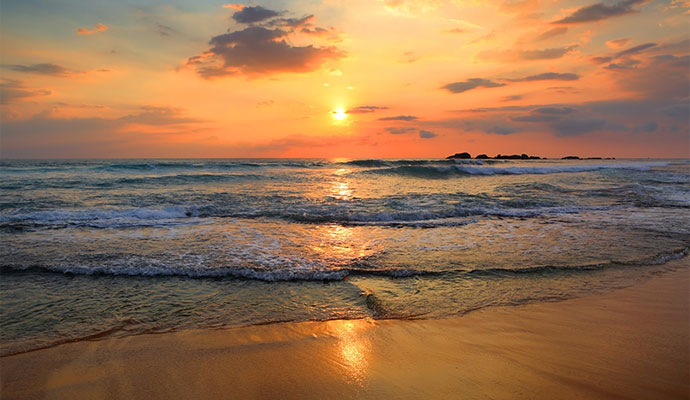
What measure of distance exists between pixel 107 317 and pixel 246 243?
3594 millimetres

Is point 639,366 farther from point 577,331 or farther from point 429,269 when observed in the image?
point 429,269

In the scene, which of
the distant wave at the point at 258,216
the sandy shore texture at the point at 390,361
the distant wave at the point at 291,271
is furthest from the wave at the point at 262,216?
the sandy shore texture at the point at 390,361

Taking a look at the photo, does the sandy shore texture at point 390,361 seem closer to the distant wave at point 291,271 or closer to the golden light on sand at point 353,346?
the golden light on sand at point 353,346

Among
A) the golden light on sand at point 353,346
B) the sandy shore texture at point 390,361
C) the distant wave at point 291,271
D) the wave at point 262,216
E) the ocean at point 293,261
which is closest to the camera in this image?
the sandy shore texture at point 390,361

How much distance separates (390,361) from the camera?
10.4 ft

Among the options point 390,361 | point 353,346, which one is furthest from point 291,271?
point 390,361

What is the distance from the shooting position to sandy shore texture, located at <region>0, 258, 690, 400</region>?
2795 millimetres

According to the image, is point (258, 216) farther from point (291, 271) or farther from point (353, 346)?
point (353, 346)

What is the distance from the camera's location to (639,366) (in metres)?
3.15

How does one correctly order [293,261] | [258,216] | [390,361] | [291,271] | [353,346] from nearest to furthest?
1. [390,361]
2. [353,346]
3. [291,271]
4. [293,261]
5. [258,216]

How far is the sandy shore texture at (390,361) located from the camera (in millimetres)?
2795

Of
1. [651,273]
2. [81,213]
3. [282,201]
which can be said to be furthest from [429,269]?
[81,213]

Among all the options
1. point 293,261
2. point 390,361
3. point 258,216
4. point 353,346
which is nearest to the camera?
point 390,361

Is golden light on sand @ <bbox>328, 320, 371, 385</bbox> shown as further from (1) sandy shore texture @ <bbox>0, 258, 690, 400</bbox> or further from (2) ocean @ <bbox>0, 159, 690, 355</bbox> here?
(2) ocean @ <bbox>0, 159, 690, 355</bbox>
